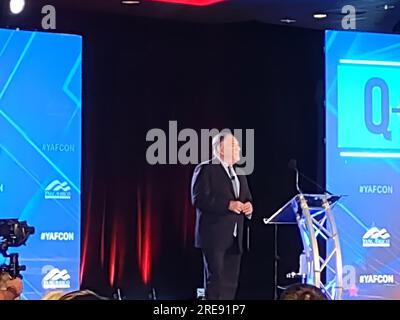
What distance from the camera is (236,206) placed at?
3986mm

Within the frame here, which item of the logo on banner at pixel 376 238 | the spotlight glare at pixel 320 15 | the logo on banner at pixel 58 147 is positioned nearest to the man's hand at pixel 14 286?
the logo on banner at pixel 58 147

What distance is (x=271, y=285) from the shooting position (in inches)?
169

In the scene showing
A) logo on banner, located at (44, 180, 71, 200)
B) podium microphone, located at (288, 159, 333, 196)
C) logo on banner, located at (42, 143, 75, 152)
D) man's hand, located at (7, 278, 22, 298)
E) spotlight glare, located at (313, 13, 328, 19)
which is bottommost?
man's hand, located at (7, 278, 22, 298)

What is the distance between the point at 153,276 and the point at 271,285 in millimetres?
591

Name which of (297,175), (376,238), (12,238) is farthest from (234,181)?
(12,238)

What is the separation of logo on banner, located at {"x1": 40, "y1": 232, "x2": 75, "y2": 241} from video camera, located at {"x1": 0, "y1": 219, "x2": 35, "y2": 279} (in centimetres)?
24

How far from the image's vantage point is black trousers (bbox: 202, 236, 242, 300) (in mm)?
4023

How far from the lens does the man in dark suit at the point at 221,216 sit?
392cm

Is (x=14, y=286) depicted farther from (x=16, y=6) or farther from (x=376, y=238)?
(x=376, y=238)

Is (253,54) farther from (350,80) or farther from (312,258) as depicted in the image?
(312,258)

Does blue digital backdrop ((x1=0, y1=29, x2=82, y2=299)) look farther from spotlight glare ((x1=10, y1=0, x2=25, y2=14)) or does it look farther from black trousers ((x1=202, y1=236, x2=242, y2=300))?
black trousers ((x1=202, y1=236, x2=242, y2=300))

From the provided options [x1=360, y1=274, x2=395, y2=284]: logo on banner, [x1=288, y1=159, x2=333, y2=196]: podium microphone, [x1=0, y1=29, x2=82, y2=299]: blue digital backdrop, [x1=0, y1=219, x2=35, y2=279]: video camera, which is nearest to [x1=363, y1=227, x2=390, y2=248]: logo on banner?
[x1=360, y1=274, x2=395, y2=284]: logo on banner

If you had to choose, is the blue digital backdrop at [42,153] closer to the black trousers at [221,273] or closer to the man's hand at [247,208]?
the black trousers at [221,273]
